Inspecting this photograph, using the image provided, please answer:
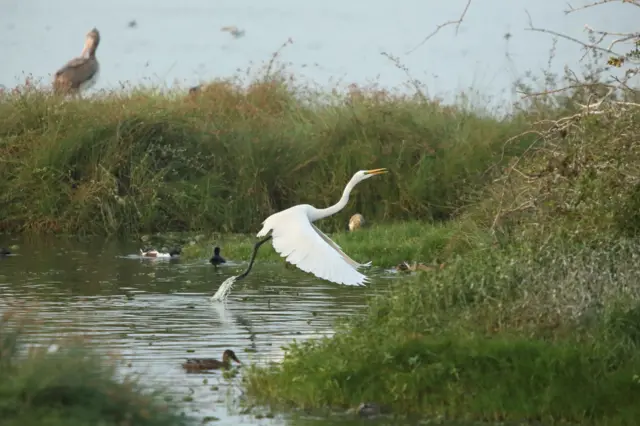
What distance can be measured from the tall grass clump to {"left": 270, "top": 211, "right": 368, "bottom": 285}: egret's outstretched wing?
17.6 ft

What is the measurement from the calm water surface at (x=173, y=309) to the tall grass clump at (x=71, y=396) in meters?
1.94

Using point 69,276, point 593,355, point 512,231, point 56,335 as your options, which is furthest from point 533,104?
point 593,355

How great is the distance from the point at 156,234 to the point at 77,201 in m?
1.34

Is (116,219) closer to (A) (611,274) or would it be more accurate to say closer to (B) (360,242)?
(B) (360,242)

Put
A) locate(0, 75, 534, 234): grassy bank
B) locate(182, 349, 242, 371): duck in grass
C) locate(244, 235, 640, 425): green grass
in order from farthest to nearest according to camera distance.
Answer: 1. locate(0, 75, 534, 234): grassy bank
2. locate(182, 349, 242, 371): duck in grass
3. locate(244, 235, 640, 425): green grass

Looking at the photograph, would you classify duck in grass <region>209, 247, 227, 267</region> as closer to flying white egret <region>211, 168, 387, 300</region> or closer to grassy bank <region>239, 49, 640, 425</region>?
flying white egret <region>211, 168, 387, 300</region>

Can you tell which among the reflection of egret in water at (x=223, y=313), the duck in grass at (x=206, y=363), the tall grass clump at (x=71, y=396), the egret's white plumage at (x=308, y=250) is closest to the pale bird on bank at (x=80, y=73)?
the reflection of egret in water at (x=223, y=313)

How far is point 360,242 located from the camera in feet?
62.6

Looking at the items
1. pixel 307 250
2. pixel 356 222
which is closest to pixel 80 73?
pixel 356 222

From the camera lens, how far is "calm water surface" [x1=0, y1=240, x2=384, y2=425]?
36.3 ft

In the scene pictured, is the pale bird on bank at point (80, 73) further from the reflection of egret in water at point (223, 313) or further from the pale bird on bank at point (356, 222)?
the reflection of egret in water at point (223, 313)

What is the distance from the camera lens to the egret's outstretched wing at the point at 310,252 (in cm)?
1297

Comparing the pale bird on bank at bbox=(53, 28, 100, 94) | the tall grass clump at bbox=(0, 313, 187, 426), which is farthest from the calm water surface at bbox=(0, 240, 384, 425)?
the pale bird on bank at bbox=(53, 28, 100, 94)

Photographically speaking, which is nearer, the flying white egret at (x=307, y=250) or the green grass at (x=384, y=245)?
the flying white egret at (x=307, y=250)
